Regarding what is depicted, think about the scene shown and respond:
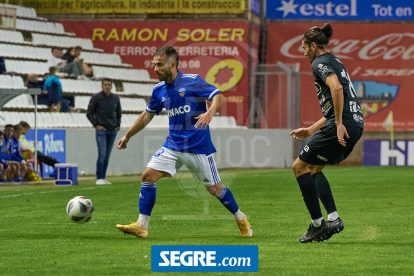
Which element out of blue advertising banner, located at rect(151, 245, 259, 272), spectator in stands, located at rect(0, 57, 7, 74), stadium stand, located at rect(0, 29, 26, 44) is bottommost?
blue advertising banner, located at rect(151, 245, 259, 272)

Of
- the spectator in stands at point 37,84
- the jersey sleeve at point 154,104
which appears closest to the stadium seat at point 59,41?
the spectator in stands at point 37,84

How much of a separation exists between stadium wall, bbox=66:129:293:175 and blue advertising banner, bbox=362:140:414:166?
262cm

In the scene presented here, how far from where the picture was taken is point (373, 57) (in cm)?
3002

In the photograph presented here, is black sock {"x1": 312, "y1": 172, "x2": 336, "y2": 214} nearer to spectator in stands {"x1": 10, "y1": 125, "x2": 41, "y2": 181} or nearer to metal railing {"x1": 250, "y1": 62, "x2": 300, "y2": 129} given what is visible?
spectator in stands {"x1": 10, "y1": 125, "x2": 41, "y2": 181}

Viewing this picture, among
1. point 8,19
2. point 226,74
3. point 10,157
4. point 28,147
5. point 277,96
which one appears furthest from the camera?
point 226,74

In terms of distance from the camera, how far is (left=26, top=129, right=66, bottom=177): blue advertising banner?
17469 millimetres

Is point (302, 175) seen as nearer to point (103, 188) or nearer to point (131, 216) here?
point (131, 216)

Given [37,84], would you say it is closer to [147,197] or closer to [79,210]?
[79,210]

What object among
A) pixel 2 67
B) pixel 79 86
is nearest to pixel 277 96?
pixel 79 86

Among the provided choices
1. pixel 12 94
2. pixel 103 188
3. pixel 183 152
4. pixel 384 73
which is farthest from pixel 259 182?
pixel 384 73

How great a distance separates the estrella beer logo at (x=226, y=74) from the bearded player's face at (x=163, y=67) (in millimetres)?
21143

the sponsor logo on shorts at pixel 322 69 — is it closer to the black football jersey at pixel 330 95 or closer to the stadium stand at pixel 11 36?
the black football jersey at pixel 330 95

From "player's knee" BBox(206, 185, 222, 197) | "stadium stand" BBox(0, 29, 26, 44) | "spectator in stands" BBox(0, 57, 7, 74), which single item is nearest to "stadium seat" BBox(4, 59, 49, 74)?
"spectator in stands" BBox(0, 57, 7, 74)

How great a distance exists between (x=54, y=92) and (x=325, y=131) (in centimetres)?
1456
